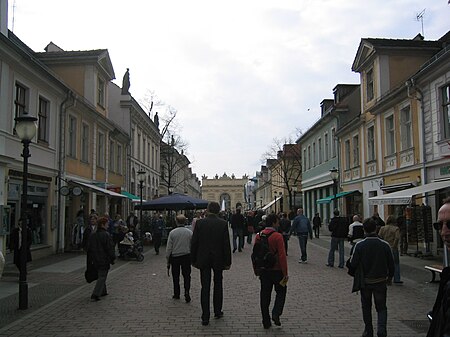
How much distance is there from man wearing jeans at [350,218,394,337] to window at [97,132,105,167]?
71.1ft

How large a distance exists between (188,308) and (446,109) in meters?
12.5

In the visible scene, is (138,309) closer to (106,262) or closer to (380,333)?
(106,262)

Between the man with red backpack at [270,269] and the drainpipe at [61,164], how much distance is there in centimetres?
1418

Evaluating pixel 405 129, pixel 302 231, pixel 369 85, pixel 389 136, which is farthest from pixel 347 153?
pixel 302 231

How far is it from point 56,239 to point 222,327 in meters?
13.9

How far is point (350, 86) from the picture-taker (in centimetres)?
3362

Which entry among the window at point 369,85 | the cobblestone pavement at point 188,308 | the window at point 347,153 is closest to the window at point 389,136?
the window at point 369,85

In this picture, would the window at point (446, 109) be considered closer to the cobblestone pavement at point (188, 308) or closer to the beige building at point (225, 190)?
the cobblestone pavement at point (188, 308)

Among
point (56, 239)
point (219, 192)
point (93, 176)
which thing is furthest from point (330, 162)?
point (219, 192)

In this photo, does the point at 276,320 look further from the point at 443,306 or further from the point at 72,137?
the point at 72,137

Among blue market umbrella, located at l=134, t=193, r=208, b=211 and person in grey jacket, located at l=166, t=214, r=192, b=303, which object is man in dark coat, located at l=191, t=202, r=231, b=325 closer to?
person in grey jacket, located at l=166, t=214, r=192, b=303

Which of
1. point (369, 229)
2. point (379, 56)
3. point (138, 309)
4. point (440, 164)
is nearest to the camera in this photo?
point (369, 229)

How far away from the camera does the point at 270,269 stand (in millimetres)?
7223

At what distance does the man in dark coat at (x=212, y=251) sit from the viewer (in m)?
7.69
